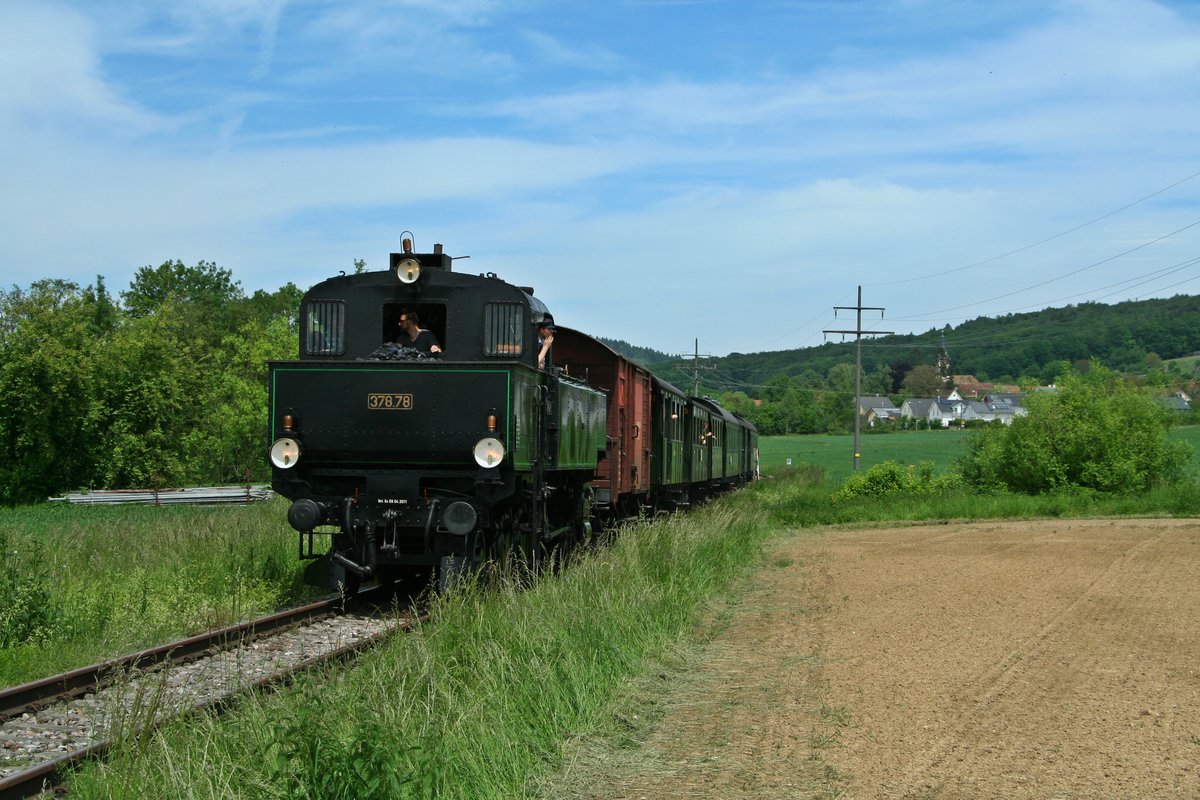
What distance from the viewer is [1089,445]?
38094 mm

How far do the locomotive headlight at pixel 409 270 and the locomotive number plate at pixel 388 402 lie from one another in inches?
56.7

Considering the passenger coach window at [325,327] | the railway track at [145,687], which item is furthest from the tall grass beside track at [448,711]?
the passenger coach window at [325,327]

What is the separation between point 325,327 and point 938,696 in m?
7.42

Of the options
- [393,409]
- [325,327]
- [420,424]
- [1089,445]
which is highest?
[325,327]

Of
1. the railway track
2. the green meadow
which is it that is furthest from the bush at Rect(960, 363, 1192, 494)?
the railway track

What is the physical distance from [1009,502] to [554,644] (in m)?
28.6

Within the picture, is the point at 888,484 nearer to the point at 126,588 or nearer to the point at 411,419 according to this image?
the point at 411,419

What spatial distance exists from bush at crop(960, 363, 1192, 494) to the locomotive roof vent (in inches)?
1186

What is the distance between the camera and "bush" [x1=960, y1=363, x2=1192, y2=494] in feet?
124

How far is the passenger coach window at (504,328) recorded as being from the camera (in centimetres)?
1243

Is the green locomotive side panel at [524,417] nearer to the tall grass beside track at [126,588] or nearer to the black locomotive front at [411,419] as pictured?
the black locomotive front at [411,419]

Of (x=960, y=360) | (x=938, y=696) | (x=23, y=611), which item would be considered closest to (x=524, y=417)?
(x=23, y=611)

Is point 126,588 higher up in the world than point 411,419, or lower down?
lower down

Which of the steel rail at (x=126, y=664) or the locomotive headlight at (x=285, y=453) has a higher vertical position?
the locomotive headlight at (x=285, y=453)
